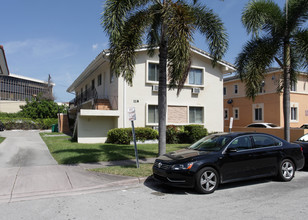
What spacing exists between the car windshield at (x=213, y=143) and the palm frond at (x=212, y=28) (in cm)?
403

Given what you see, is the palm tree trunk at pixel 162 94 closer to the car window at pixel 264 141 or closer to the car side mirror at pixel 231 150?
the car side mirror at pixel 231 150

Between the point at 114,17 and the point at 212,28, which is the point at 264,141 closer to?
the point at 212,28

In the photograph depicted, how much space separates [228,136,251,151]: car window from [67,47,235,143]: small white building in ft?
26.6

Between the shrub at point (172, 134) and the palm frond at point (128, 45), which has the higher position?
the palm frond at point (128, 45)

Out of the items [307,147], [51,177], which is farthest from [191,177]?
[307,147]

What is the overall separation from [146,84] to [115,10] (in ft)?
29.0

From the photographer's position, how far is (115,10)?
27.5 feet

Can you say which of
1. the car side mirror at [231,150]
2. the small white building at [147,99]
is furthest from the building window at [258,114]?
the car side mirror at [231,150]

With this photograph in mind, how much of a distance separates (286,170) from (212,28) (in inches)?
228

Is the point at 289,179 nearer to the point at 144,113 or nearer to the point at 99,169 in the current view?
the point at 99,169

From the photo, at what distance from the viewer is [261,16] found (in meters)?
11.4

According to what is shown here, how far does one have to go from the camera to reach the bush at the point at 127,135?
610 inches

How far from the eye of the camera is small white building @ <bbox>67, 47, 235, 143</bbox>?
53.9 feet

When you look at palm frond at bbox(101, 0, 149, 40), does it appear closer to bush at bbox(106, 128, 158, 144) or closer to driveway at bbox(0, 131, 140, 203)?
driveway at bbox(0, 131, 140, 203)
